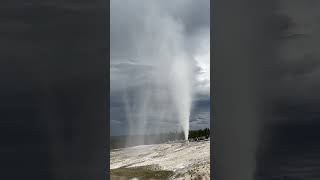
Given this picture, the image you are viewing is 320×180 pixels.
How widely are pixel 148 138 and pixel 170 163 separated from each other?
440 millimetres

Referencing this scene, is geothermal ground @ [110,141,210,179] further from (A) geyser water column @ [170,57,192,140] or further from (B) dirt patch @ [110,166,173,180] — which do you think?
(A) geyser water column @ [170,57,192,140]

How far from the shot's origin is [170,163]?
420 cm

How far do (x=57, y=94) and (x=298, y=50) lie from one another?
1.02m

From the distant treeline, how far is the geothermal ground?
3.5 inches

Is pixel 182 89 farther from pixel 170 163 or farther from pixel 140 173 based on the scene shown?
pixel 140 173

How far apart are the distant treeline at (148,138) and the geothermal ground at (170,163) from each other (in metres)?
0.09

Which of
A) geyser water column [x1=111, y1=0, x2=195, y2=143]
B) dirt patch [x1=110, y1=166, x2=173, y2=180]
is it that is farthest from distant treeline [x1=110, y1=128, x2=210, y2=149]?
dirt patch [x1=110, y1=166, x2=173, y2=180]

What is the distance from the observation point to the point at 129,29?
4270 mm

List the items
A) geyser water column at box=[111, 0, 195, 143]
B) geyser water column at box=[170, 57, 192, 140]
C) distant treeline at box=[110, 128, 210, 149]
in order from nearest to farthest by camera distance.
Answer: distant treeline at box=[110, 128, 210, 149] < geyser water column at box=[111, 0, 195, 143] < geyser water column at box=[170, 57, 192, 140]

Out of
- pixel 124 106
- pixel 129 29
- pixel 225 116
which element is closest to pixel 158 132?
pixel 124 106

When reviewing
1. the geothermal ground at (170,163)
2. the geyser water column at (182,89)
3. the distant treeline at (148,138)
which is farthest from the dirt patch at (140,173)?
the geyser water column at (182,89)

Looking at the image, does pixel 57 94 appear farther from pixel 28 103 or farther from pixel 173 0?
pixel 173 0

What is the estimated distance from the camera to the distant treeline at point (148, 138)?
12.3 ft

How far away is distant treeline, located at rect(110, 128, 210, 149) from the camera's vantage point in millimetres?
3750
